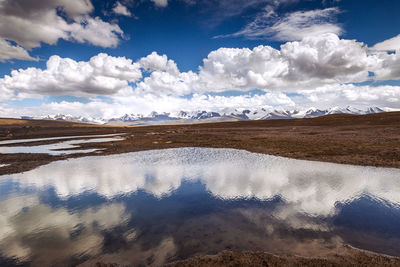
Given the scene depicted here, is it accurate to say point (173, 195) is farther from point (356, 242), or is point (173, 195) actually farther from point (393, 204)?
point (393, 204)

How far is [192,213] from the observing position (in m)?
13.3

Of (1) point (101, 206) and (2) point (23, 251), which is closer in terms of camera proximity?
(2) point (23, 251)

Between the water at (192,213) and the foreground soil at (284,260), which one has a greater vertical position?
the foreground soil at (284,260)

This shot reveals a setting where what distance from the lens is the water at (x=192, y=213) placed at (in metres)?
9.52

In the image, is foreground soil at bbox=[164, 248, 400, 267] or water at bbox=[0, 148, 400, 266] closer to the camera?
foreground soil at bbox=[164, 248, 400, 267]

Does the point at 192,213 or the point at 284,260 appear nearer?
the point at 284,260

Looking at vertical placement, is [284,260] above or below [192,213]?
above

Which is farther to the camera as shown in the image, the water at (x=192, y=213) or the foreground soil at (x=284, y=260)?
the water at (x=192, y=213)

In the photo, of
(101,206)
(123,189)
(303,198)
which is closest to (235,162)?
(303,198)

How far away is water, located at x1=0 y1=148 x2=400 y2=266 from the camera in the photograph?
31.2ft

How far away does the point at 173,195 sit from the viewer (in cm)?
1666

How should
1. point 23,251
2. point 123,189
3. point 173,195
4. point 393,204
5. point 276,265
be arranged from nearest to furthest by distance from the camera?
1. point 276,265
2. point 23,251
3. point 393,204
4. point 173,195
5. point 123,189

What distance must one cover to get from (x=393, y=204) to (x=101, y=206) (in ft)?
64.3

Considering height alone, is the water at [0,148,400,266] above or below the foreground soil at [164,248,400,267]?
below
